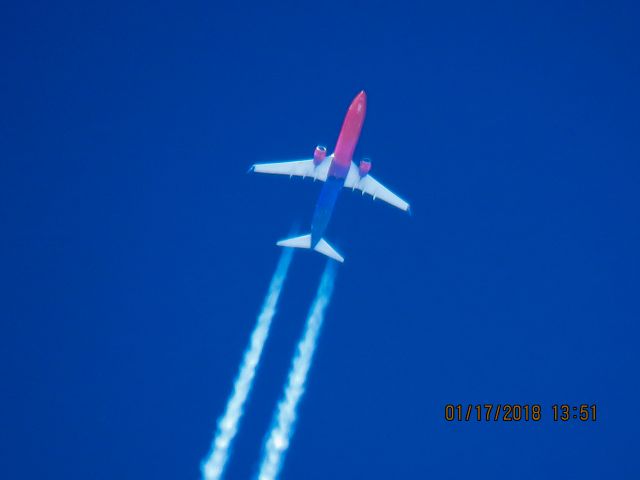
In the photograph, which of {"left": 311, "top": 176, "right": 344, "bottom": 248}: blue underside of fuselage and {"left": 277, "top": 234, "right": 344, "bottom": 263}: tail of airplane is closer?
{"left": 311, "top": 176, "right": 344, "bottom": 248}: blue underside of fuselage

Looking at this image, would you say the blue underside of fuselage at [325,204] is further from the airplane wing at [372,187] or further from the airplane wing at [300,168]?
the airplane wing at [372,187]

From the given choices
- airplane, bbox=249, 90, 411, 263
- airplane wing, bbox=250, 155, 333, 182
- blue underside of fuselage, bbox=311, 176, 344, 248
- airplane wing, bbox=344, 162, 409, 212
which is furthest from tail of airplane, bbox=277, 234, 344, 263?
airplane wing, bbox=250, 155, 333, 182

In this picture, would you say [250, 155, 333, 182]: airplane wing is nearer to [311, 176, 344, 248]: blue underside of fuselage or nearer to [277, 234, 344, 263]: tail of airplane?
[311, 176, 344, 248]: blue underside of fuselage

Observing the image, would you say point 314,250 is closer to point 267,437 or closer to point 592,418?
point 267,437

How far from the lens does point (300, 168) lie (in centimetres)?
2345

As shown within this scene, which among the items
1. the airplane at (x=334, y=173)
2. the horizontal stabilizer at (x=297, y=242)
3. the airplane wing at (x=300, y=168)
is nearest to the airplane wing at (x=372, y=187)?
the airplane at (x=334, y=173)

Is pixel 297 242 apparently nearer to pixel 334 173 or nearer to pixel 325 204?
pixel 325 204

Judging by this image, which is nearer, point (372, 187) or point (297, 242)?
point (372, 187)

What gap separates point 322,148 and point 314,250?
15.9 ft

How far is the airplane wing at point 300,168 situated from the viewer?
23297mm

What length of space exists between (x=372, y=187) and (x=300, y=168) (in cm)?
295

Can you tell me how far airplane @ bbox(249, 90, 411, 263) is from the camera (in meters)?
21.4

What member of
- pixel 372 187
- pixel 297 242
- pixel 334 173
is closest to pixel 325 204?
pixel 334 173

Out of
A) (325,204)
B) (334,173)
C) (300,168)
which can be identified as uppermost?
(300,168)
